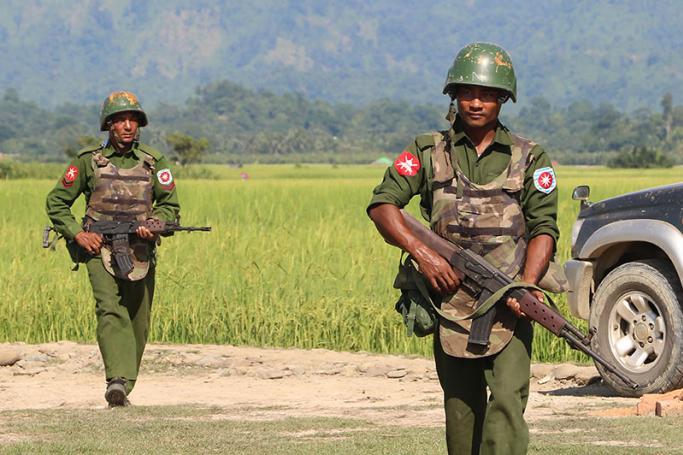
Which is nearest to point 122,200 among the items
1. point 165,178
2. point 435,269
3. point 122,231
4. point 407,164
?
point 122,231

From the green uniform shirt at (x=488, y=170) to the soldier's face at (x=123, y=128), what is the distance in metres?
3.71

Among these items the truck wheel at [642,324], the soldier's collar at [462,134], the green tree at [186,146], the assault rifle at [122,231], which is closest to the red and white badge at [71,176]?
the assault rifle at [122,231]

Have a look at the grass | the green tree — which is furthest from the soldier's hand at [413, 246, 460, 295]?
the green tree

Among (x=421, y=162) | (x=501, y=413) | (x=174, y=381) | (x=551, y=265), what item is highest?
(x=421, y=162)

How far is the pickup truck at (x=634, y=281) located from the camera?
31.4ft

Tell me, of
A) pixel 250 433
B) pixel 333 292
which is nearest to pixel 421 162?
pixel 250 433

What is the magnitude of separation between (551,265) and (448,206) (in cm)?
46

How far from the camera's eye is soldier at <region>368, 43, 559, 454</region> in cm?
604

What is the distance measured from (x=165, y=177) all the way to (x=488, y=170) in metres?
3.95

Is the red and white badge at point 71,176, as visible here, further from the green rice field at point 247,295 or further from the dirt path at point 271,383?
the green rice field at point 247,295

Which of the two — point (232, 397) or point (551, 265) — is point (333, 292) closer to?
point (232, 397)

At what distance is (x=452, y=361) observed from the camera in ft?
20.2

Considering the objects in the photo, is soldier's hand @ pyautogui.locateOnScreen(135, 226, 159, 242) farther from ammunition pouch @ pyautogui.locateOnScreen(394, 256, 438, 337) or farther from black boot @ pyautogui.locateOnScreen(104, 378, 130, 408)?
ammunition pouch @ pyautogui.locateOnScreen(394, 256, 438, 337)

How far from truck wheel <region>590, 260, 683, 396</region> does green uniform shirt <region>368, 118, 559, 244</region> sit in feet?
11.7
